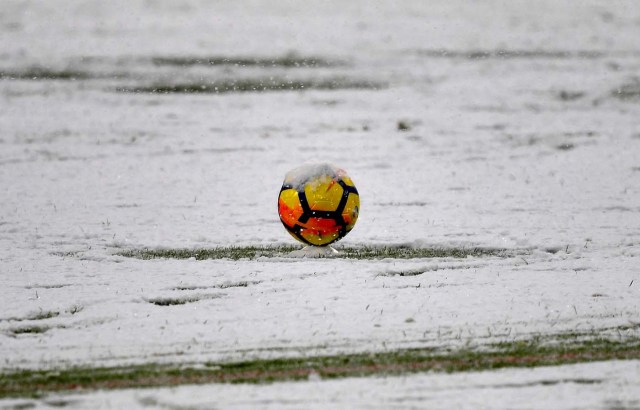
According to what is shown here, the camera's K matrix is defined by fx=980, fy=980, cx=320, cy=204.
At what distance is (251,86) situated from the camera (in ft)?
59.0

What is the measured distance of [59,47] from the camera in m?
21.1

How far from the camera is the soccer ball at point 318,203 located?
8430mm

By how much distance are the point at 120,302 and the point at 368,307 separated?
1909mm

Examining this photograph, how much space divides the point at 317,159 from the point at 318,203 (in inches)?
197

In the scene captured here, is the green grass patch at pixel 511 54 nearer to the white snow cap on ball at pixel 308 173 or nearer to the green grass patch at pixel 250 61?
the green grass patch at pixel 250 61

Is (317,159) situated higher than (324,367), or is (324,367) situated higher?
(317,159)

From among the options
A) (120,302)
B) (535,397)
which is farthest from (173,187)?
(535,397)

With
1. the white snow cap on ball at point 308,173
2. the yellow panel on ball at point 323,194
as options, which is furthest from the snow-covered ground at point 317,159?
the white snow cap on ball at point 308,173

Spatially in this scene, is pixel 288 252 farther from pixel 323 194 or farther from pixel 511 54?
pixel 511 54

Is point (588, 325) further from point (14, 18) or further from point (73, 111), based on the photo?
point (14, 18)

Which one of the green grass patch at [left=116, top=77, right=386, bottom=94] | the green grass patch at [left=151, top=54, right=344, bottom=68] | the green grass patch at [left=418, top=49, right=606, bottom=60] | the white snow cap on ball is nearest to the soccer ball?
the white snow cap on ball

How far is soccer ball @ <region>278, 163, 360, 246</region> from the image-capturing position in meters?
8.43

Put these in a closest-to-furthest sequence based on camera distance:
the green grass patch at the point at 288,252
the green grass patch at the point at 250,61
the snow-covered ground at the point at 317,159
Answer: the snow-covered ground at the point at 317,159 → the green grass patch at the point at 288,252 → the green grass patch at the point at 250,61

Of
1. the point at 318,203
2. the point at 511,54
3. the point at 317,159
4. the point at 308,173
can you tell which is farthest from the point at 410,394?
the point at 511,54
